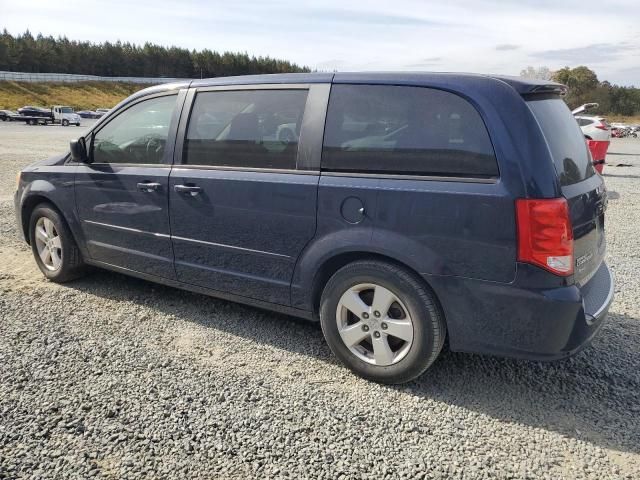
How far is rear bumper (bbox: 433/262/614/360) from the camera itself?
264 cm

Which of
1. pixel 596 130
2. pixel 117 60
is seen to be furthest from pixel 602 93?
pixel 117 60

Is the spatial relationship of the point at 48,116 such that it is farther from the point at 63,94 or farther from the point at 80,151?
→ the point at 80,151

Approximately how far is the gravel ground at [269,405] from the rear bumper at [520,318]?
406 mm

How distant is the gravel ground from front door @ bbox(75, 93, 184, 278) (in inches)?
19.6

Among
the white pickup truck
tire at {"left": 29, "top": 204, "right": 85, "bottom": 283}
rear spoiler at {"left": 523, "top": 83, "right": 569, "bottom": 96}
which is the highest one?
rear spoiler at {"left": 523, "top": 83, "right": 569, "bottom": 96}

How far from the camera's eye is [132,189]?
4.00 m

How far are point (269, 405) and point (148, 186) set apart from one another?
1932mm

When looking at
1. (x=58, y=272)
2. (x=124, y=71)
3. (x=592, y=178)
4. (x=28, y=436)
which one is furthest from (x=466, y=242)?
(x=124, y=71)

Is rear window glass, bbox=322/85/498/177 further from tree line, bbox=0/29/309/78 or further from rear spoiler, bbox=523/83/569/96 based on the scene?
tree line, bbox=0/29/309/78

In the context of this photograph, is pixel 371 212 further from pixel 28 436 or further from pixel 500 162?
pixel 28 436

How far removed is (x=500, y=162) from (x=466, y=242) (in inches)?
17.6

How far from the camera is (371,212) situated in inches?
117

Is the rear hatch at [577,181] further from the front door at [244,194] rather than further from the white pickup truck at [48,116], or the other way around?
the white pickup truck at [48,116]

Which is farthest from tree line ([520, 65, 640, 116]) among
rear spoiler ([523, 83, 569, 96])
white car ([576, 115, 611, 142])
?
rear spoiler ([523, 83, 569, 96])
